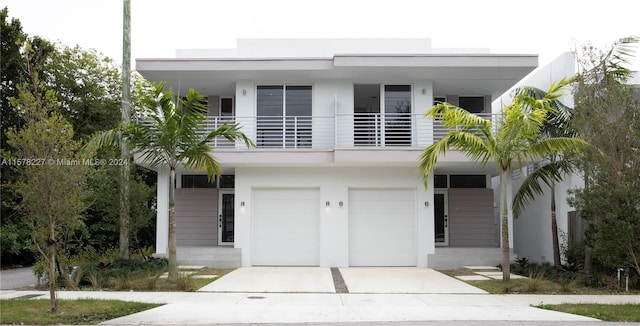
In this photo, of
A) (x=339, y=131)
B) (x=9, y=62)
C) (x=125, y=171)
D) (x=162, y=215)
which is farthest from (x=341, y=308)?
(x=9, y=62)

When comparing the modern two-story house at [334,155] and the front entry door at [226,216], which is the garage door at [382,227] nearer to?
the modern two-story house at [334,155]

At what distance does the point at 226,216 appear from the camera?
19781 mm

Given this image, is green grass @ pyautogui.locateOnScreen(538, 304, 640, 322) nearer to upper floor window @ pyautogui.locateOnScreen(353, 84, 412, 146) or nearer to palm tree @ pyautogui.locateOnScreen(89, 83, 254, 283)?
palm tree @ pyautogui.locateOnScreen(89, 83, 254, 283)

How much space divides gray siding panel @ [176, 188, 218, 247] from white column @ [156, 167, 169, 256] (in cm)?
194

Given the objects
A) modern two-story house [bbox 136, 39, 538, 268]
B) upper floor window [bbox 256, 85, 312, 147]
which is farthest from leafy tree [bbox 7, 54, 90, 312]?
upper floor window [bbox 256, 85, 312, 147]

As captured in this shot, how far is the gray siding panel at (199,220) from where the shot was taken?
1970 cm

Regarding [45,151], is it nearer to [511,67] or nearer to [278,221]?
[278,221]

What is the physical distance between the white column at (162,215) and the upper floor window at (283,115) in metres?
3.14

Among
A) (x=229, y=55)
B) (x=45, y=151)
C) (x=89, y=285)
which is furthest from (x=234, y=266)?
(x=45, y=151)

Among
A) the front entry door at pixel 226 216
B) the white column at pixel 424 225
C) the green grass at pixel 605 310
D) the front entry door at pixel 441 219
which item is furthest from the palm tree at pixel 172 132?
the front entry door at pixel 441 219

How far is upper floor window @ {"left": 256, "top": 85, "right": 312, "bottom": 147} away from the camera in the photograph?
18047 millimetres

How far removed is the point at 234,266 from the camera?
17453mm

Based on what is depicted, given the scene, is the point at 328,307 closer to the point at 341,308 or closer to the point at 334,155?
the point at 341,308

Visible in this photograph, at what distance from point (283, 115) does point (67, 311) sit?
10033mm
